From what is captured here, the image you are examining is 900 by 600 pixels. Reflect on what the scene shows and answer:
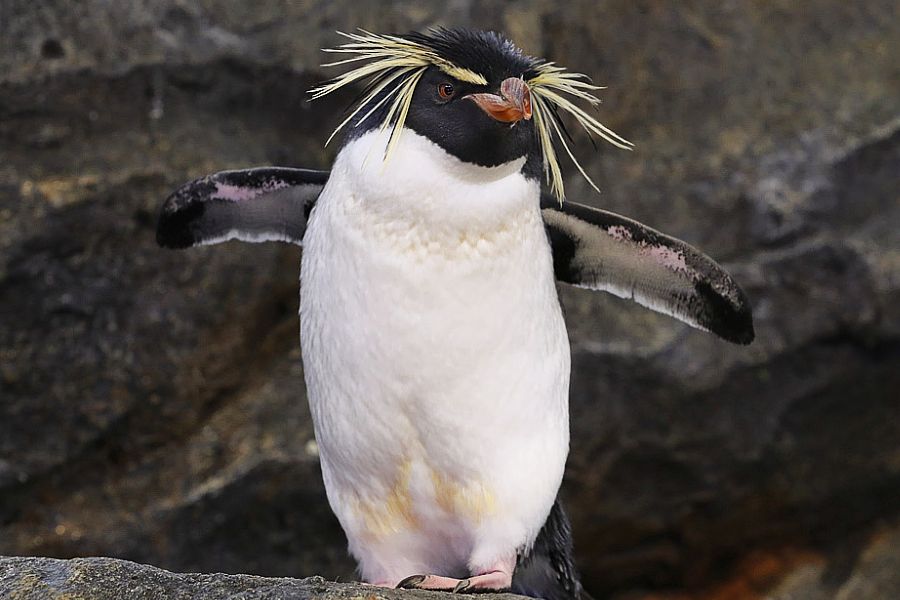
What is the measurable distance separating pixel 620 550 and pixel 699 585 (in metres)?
0.42

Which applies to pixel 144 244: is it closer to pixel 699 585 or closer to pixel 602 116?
pixel 602 116

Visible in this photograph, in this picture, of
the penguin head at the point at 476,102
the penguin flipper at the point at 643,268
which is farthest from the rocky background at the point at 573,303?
the penguin head at the point at 476,102

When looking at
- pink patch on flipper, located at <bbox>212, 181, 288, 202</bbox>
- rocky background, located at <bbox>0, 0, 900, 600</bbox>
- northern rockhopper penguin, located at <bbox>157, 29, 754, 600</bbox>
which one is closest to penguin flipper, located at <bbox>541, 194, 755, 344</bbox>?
northern rockhopper penguin, located at <bbox>157, 29, 754, 600</bbox>

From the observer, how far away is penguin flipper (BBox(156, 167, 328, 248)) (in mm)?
2502

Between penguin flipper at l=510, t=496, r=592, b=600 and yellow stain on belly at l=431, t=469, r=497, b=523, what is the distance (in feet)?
0.49

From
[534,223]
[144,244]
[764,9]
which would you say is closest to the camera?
[534,223]

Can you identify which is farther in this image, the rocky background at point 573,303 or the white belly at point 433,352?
the rocky background at point 573,303

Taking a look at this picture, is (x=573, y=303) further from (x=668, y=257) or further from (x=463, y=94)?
(x=463, y=94)

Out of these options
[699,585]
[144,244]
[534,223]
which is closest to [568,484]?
[699,585]

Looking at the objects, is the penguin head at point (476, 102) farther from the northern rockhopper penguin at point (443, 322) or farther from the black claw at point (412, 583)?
the black claw at point (412, 583)

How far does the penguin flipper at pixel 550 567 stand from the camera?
225cm

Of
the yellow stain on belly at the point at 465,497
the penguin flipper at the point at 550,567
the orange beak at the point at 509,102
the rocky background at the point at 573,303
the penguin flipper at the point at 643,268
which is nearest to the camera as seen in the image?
the orange beak at the point at 509,102

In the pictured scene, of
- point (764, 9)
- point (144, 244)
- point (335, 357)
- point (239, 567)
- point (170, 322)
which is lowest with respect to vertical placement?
point (239, 567)

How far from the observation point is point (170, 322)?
11.6 ft
